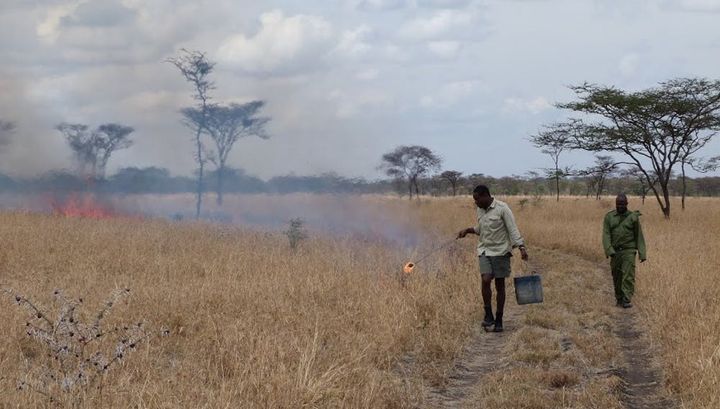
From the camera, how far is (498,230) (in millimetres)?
8203

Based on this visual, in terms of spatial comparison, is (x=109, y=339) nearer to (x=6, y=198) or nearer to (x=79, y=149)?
(x=6, y=198)

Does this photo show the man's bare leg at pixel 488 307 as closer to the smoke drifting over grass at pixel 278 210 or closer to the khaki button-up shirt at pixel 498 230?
the khaki button-up shirt at pixel 498 230

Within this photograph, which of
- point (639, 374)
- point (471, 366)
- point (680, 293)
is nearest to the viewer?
point (639, 374)

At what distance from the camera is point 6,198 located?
2669 cm

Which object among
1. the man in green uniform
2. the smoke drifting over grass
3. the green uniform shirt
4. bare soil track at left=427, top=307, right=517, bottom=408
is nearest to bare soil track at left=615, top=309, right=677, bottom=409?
bare soil track at left=427, top=307, right=517, bottom=408

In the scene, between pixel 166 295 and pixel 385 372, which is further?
pixel 166 295

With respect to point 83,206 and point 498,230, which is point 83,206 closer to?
point 83,206

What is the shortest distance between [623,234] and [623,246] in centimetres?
16

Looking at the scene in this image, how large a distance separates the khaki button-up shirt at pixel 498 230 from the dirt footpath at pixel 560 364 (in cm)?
88

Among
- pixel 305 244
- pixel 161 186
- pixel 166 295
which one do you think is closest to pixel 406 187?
pixel 161 186

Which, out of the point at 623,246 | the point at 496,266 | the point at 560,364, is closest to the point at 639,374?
the point at 560,364

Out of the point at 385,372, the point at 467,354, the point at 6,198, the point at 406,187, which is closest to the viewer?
the point at 385,372

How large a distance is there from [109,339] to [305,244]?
8.40 m

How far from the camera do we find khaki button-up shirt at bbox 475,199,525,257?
26.7 feet
